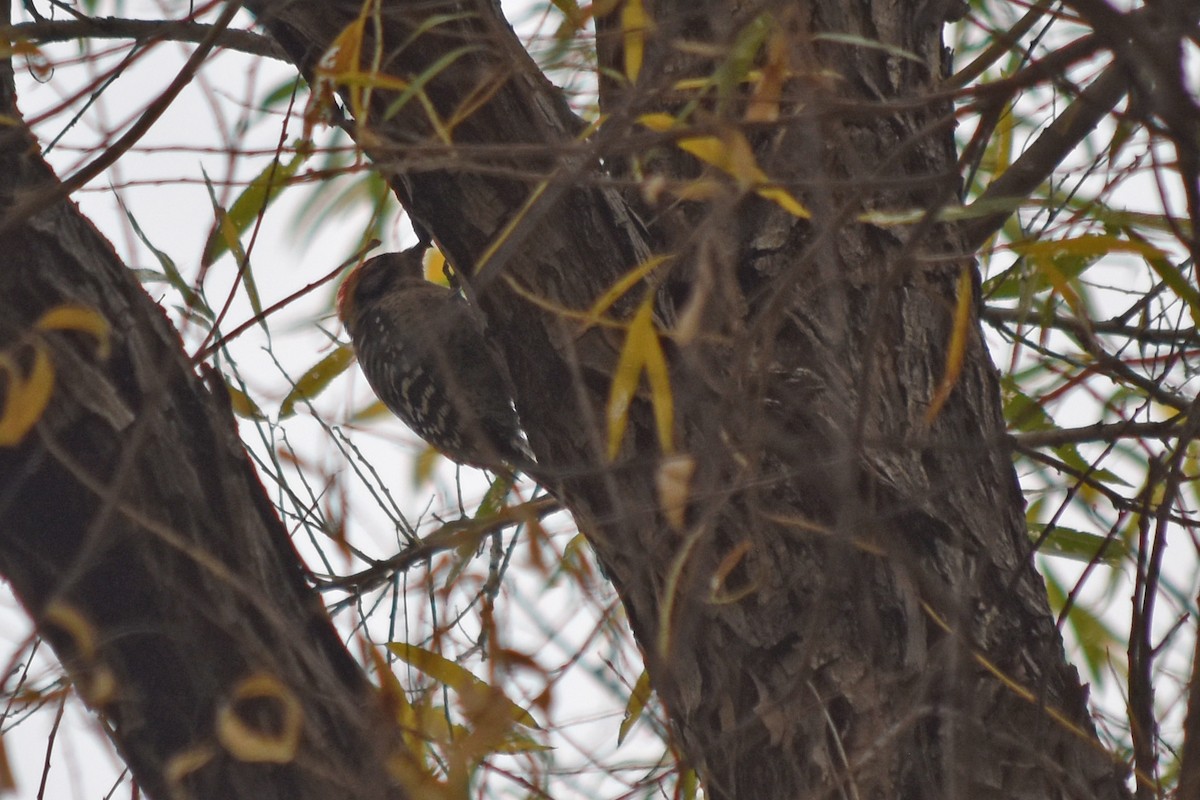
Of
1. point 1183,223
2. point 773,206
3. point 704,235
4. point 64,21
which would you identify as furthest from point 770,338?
point 64,21

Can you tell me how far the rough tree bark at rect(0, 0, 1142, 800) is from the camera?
0.94 metres

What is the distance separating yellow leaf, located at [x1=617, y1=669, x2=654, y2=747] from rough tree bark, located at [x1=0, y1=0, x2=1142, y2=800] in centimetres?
4

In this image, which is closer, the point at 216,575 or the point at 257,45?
the point at 216,575

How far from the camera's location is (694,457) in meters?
0.91

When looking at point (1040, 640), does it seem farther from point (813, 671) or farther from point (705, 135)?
point (705, 135)

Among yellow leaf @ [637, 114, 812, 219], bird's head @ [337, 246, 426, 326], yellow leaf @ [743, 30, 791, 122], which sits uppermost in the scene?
bird's head @ [337, 246, 426, 326]

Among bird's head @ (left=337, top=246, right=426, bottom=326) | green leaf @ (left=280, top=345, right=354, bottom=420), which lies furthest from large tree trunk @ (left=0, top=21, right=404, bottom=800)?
bird's head @ (left=337, top=246, right=426, bottom=326)

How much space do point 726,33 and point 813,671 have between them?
0.67 m

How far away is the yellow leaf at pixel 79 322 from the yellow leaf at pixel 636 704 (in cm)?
56

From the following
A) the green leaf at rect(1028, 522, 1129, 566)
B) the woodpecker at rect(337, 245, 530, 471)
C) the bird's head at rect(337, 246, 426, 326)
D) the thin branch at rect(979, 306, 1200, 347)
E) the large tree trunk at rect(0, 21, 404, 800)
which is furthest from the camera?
the bird's head at rect(337, 246, 426, 326)

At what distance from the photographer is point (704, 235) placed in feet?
2.53

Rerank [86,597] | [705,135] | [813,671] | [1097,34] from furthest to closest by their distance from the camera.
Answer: [813,671] → [86,597] → [705,135] → [1097,34]

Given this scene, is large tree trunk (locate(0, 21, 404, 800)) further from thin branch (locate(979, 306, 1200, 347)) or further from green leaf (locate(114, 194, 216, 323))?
thin branch (locate(979, 306, 1200, 347))

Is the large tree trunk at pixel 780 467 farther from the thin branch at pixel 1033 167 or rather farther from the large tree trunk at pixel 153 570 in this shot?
the large tree trunk at pixel 153 570
